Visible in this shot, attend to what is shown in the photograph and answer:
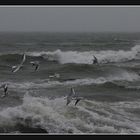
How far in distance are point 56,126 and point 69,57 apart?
67.3 ft

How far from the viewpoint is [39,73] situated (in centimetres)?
1784

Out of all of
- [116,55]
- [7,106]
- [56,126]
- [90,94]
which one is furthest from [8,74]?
[116,55]

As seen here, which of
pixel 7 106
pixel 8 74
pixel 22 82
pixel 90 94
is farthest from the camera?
pixel 8 74

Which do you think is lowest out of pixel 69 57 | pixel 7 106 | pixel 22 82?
pixel 7 106

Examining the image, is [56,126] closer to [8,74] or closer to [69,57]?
[8,74]

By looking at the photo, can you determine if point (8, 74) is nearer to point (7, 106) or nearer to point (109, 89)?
point (109, 89)

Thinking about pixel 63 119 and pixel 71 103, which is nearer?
pixel 63 119

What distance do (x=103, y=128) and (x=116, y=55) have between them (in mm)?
21892

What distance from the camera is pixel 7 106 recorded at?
912cm

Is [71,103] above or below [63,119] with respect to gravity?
above

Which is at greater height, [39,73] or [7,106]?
[39,73]
